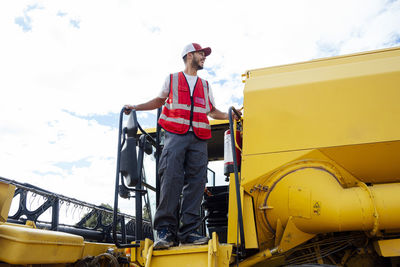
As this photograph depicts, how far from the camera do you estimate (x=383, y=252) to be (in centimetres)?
249

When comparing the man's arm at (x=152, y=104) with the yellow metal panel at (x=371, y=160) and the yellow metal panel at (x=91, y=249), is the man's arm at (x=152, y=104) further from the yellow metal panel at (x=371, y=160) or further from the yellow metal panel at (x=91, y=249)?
the yellow metal panel at (x=371, y=160)

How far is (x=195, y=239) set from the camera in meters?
2.68

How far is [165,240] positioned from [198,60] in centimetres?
162

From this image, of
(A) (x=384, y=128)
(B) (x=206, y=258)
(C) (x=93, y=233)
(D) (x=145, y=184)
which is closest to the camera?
(B) (x=206, y=258)

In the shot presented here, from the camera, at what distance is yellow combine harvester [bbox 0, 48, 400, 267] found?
98.8 inches

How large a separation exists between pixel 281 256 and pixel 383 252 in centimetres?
74

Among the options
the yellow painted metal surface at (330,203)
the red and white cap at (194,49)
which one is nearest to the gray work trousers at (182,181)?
the yellow painted metal surface at (330,203)

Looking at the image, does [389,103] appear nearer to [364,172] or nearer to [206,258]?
[364,172]

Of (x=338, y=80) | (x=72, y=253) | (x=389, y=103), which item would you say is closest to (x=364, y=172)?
(x=389, y=103)

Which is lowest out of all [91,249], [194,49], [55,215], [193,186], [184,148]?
[91,249]

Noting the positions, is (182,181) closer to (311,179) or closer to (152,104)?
(152,104)

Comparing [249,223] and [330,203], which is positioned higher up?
[330,203]

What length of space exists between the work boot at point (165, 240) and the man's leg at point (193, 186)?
79 mm

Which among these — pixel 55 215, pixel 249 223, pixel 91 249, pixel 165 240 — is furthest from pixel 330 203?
pixel 55 215
